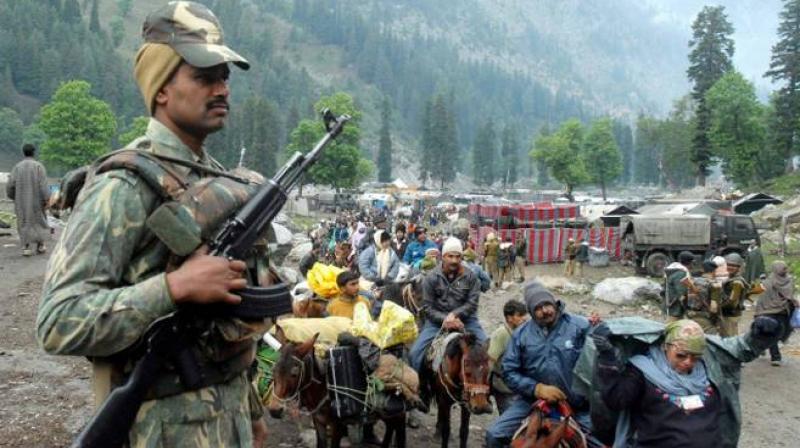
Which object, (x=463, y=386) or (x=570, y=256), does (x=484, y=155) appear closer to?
(x=570, y=256)

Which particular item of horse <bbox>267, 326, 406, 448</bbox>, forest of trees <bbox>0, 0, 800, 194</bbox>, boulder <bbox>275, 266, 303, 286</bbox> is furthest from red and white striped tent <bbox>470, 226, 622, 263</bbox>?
horse <bbox>267, 326, 406, 448</bbox>

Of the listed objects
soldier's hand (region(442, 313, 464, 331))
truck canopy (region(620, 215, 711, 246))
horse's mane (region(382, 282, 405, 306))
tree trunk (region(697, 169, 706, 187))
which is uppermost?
tree trunk (region(697, 169, 706, 187))

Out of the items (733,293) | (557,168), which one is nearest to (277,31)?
(557,168)

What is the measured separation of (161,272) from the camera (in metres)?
1.72

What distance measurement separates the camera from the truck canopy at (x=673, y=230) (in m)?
22.8

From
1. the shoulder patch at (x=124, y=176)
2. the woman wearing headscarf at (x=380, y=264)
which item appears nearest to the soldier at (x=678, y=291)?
the woman wearing headscarf at (x=380, y=264)

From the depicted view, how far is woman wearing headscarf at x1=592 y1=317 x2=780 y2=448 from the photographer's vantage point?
4020 millimetres

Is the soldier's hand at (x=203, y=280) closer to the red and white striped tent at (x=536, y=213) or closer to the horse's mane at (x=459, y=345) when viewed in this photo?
the horse's mane at (x=459, y=345)

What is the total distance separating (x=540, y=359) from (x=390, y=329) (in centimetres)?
153

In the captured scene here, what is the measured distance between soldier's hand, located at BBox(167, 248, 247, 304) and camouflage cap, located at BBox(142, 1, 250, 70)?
0.57m

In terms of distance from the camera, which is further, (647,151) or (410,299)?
(647,151)

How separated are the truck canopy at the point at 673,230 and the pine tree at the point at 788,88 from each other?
36.2 m

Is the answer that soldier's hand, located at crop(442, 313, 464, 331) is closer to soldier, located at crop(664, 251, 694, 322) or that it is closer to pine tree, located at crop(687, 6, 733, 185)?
soldier, located at crop(664, 251, 694, 322)

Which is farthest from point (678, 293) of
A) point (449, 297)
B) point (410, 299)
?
point (449, 297)
